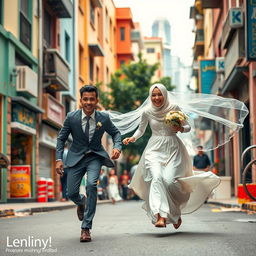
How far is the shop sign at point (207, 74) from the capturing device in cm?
3528

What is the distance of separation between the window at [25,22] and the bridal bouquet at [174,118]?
1483 centimetres

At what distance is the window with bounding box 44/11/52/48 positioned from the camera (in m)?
27.3

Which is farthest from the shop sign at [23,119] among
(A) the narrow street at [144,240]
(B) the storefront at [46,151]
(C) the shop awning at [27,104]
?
(A) the narrow street at [144,240]

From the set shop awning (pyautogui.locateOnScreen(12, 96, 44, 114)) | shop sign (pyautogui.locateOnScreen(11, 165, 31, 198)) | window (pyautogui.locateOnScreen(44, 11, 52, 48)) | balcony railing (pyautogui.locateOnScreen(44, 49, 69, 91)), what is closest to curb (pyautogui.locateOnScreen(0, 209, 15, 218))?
shop sign (pyautogui.locateOnScreen(11, 165, 31, 198))

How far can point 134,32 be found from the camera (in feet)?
213

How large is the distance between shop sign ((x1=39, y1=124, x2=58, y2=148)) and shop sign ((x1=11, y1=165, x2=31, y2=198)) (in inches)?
139

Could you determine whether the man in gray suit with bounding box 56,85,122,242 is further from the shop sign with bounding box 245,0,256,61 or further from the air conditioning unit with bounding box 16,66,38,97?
the air conditioning unit with bounding box 16,66,38,97

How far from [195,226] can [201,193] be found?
2.55ft

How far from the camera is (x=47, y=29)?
91.0ft

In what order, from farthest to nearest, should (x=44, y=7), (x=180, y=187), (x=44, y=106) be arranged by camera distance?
1. (x=44, y=7)
2. (x=44, y=106)
3. (x=180, y=187)

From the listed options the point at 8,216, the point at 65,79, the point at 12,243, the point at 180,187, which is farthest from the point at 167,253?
the point at 65,79

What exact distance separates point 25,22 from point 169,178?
15.9 metres

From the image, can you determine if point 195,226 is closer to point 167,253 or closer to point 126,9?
point 167,253

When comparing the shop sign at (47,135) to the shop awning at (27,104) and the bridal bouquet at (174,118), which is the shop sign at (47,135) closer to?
the shop awning at (27,104)
